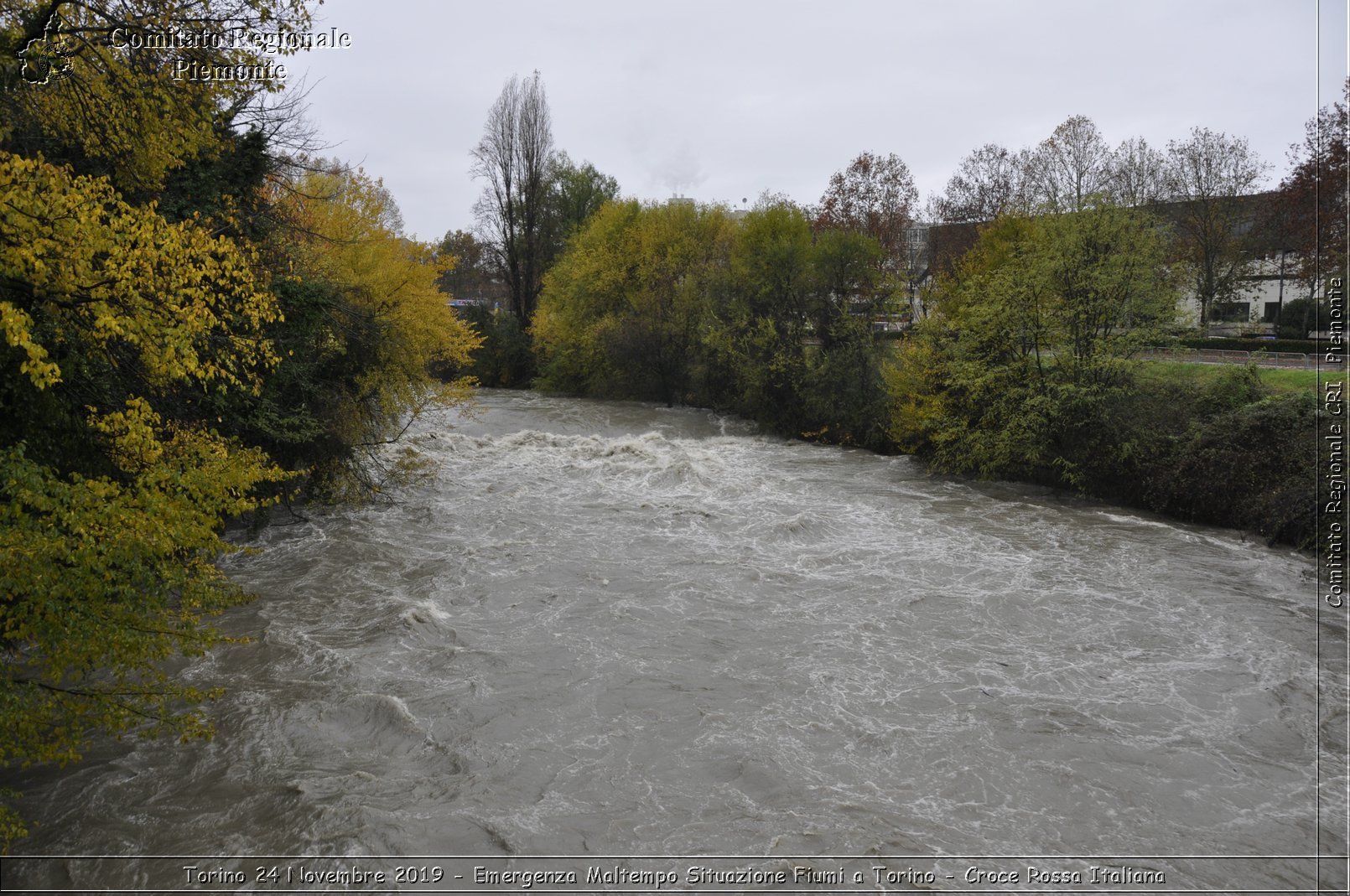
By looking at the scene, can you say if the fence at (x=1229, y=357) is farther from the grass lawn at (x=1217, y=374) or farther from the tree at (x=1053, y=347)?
the tree at (x=1053, y=347)

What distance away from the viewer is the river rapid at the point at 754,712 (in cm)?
674

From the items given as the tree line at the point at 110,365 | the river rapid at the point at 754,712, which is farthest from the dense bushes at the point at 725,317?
the tree line at the point at 110,365

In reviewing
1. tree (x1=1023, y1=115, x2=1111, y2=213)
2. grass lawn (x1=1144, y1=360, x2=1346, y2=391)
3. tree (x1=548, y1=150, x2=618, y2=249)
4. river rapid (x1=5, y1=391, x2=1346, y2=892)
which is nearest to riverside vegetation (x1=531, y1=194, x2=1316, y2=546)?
grass lawn (x1=1144, y1=360, x2=1346, y2=391)

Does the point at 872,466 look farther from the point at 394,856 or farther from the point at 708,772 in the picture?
the point at 394,856

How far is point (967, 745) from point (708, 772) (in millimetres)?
2584

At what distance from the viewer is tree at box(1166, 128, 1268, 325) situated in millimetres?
36938

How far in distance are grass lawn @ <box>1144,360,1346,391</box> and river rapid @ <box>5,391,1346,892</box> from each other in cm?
539

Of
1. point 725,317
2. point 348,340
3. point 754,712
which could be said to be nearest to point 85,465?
point 754,712

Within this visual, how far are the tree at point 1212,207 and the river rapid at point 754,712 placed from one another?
87.4 ft

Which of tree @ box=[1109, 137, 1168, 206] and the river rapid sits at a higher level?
tree @ box=[1109, 137, 1168, 206]

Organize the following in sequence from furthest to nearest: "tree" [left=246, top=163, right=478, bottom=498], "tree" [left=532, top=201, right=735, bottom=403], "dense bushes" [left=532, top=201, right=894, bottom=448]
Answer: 1. "tree" [left=532, top=201, right=735, bottom=403]
2. "dense bushes" [left=532, top=201, right=894, bottom=448]
3. "tree" [left=246, top=163, right=478, bottom=498]

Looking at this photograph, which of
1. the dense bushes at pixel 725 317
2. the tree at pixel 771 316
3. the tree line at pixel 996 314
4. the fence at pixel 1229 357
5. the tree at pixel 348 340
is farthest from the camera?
the tree at pixel 771 316

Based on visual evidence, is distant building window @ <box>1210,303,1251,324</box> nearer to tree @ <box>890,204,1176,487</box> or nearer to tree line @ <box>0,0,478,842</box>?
tree @ <box>890,204,1176,487</box>

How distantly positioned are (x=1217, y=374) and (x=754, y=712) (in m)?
17.2
